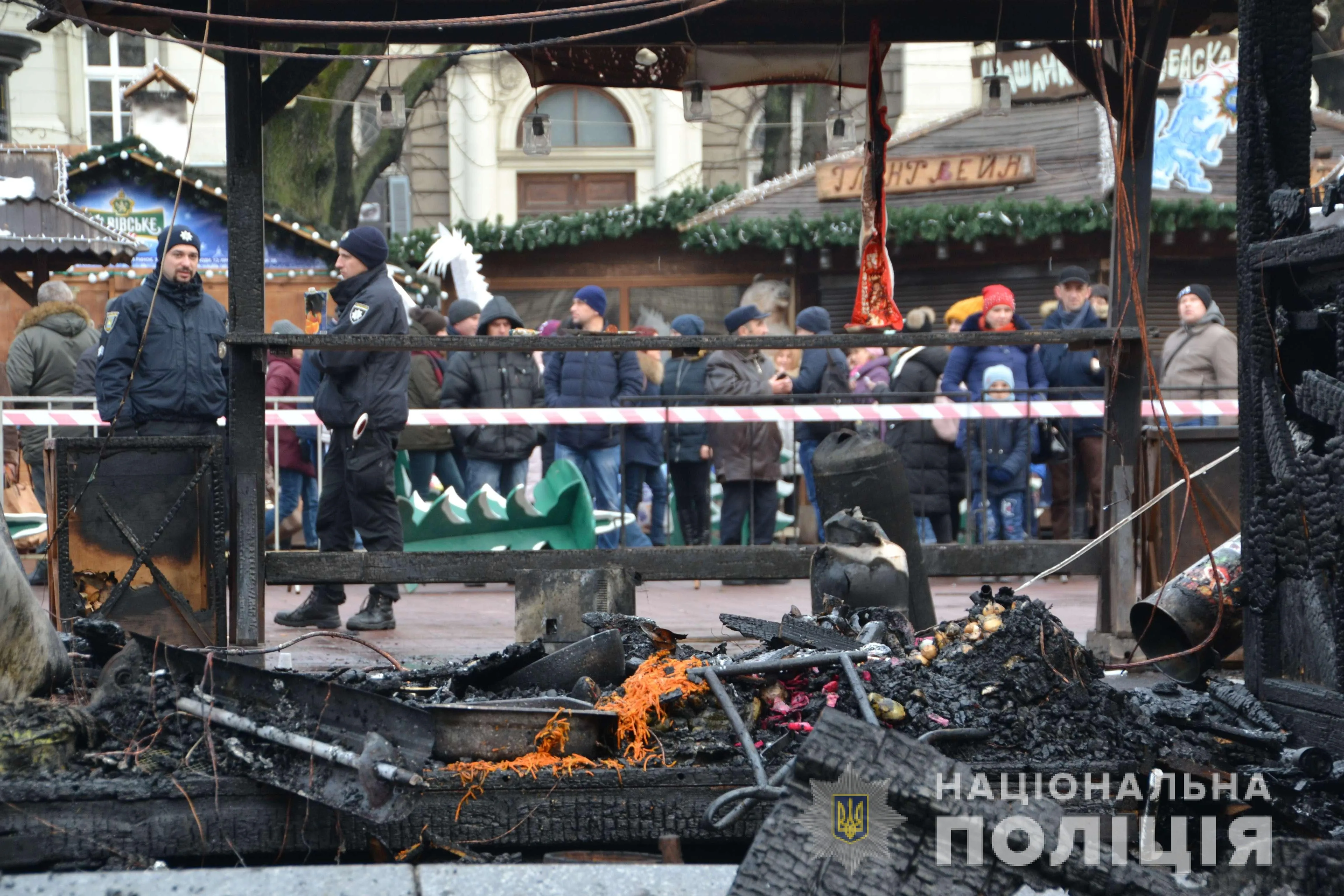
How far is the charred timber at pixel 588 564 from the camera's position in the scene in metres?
7.33

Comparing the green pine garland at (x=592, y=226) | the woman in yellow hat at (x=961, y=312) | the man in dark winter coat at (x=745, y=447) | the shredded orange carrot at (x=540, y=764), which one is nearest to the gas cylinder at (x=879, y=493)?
the shredded orange carrot at (x=540, y=764)

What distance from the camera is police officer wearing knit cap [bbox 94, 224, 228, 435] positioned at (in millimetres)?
7828

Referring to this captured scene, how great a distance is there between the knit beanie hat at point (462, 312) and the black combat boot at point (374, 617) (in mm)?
3773

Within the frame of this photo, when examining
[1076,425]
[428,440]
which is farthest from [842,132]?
[428,440]

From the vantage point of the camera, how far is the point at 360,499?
8.02 m

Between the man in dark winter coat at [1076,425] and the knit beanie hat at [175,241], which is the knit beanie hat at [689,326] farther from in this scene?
the knit beanie hat at [175,241]

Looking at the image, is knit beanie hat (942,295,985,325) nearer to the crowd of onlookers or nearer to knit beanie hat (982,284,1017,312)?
knit beanie hat (982,284,1017,312)

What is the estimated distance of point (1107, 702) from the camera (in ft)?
16.4

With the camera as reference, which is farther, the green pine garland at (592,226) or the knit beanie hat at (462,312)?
the green pine garland at (592,226)

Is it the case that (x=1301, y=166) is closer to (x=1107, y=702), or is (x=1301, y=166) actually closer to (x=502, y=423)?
(x=1107, y=702)

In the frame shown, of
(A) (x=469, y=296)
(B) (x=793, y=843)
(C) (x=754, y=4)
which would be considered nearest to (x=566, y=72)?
(C) (x=754, y=4)

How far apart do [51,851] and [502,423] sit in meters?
6.66

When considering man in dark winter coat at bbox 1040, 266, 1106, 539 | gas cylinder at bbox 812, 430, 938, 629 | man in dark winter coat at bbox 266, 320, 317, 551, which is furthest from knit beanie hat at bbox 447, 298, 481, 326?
gas cylinder at bbox 812, 430, 938, 629

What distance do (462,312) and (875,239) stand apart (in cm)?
454
